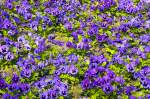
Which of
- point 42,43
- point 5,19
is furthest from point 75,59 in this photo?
point 5,19

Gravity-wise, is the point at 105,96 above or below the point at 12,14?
below

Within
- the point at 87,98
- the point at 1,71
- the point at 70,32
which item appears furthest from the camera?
the point at 70,32

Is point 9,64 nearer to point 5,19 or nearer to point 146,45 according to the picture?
point 5,19

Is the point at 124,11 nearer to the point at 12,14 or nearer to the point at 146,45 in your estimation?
the point at 146,45

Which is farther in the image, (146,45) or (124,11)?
(124,11)

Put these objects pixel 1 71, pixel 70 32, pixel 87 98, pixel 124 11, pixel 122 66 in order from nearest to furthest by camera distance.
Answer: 1. pixel 87 98
2. pixel 1 71
3. pixel 122 66
4. pixel 70 32
5. pixel 124 11

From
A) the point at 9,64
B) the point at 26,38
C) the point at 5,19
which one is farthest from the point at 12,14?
the point at 9,64

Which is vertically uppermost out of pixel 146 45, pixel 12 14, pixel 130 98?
pixel 12 14
